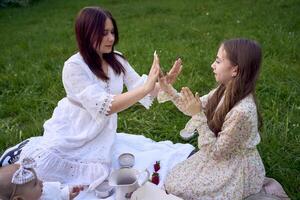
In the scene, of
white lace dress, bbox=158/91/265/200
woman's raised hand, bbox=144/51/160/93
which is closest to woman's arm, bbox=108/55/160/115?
woman's raised hand, bbox=144/51/160/93

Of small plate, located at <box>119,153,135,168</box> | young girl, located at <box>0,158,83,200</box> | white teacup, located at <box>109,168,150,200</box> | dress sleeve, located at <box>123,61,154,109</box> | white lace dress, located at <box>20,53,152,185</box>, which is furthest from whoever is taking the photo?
dress sleeve, located at <box>123,61,154,109</box>

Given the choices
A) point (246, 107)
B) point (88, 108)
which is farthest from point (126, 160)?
point (246, 107)

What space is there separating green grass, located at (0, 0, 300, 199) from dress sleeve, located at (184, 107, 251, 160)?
0.69 meters

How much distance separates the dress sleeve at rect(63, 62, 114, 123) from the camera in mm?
2889

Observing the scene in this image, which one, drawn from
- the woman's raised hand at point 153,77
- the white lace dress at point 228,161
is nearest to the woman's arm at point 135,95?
the woman's raised hand at point 153,77

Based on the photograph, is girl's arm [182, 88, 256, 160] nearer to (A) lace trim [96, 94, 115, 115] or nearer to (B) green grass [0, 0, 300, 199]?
(A) lace trim [96, 94, 115, 115]

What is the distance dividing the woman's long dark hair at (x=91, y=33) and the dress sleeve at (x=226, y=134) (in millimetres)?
882

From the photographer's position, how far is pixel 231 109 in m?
2.69

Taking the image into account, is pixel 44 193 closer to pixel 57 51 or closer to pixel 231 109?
pixel 231 109

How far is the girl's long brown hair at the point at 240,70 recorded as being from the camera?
2617mm

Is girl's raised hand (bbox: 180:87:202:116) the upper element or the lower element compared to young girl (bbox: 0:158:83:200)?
upper

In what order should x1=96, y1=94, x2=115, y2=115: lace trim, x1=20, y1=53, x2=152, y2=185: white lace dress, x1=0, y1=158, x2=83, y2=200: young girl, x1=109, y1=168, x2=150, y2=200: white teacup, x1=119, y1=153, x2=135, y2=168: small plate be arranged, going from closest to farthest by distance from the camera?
x1=0, y1=158, x2=83, y2=200: young girl → x1=109, y1=168, x2=150, y2=200: white teacup → x1=96, y1=94, x2=115, y2=115: lace trim → x1=20, y1=53, x2=152, y2=185: white lace dress → x1=119, y1=153, x2=135, y2=168: small plate

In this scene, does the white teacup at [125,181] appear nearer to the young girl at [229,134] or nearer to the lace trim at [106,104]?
the young girl at [229,134]

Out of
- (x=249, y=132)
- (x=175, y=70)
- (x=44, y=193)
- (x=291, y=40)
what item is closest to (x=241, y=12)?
(x=291, y=40)
